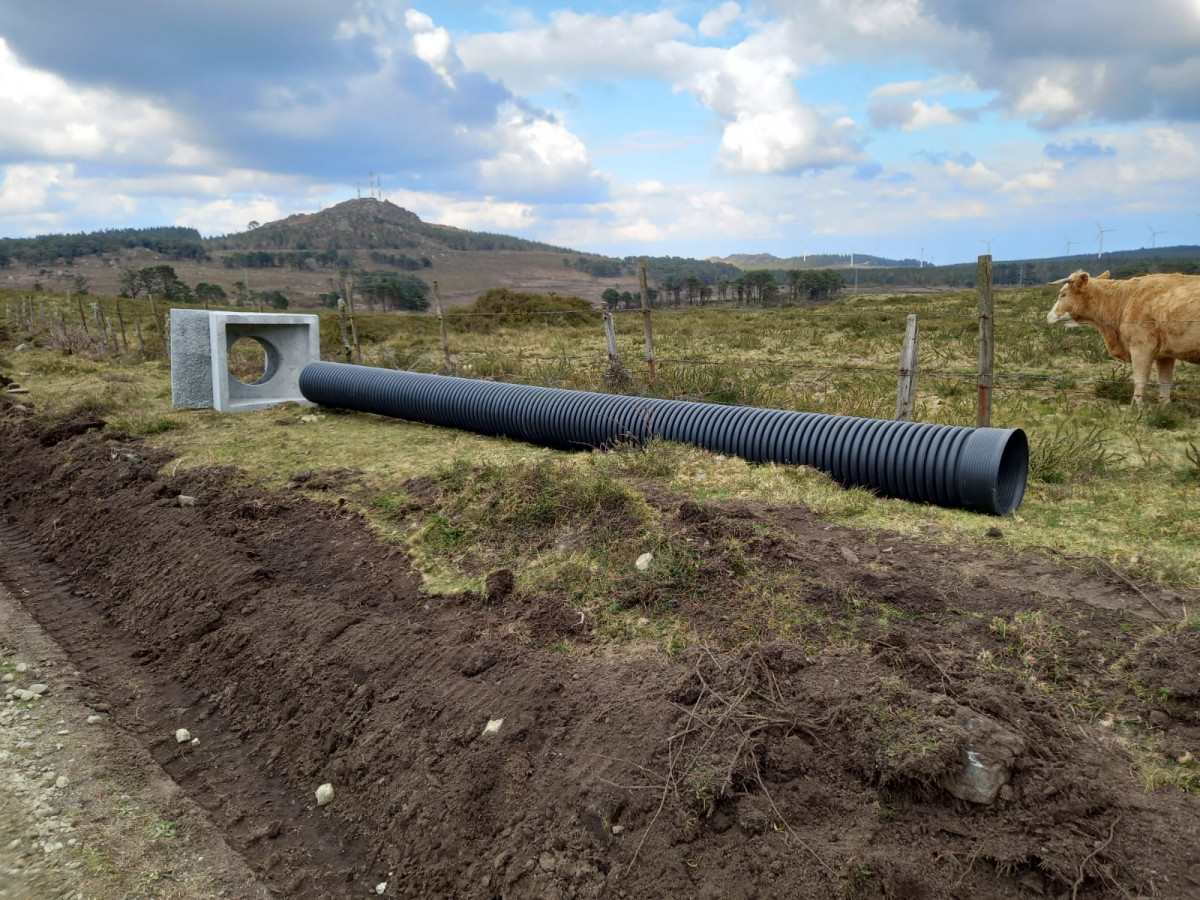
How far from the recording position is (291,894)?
2.98 m

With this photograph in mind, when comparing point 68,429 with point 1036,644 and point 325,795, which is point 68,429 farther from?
point 1036,644

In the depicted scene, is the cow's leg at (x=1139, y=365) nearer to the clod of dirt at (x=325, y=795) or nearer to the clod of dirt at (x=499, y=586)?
the clod of dirt at (x=499, y=586)

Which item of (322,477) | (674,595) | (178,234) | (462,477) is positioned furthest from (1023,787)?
(178,234)

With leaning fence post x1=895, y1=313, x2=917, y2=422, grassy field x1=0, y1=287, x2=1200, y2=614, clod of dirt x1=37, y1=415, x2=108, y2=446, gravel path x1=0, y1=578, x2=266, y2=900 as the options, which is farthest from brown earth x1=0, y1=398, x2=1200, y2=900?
clod of dirt x1=37, y1=415, x2=108, y2=446

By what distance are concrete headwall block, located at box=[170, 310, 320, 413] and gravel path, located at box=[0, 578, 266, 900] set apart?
697 cm

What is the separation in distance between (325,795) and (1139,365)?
383 inches

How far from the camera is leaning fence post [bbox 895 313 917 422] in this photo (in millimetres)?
6754

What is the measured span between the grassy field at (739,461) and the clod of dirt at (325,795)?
144 centimetres

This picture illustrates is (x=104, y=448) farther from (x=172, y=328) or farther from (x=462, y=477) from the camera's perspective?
(x=462, y=477)

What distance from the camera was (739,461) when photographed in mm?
6230

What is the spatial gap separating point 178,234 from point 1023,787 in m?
171

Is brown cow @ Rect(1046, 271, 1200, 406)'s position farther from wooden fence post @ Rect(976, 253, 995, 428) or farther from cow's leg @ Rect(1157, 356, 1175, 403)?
wooden fence post @ Rect(976, 253, 995, 428)

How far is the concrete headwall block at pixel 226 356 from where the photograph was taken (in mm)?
10555

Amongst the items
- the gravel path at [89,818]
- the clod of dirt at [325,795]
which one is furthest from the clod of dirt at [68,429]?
the clod of dirt at [325,795]
